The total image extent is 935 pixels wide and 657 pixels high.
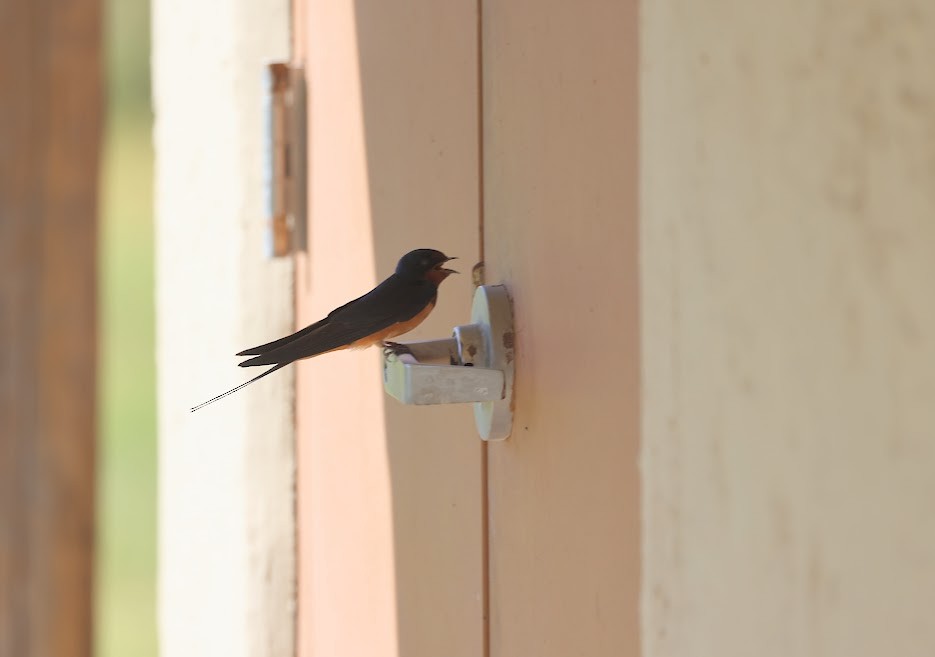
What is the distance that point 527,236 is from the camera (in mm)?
1143

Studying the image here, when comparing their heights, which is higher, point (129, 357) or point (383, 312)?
point (383, 312)

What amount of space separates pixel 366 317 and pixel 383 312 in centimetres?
2

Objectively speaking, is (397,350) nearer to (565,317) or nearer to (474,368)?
(474,368)

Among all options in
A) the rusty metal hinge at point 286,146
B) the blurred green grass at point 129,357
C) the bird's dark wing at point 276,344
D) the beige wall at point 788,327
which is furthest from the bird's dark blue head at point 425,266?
the blurred green grass at point 129,357

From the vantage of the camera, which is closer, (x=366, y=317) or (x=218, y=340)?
(x=366, y=317)

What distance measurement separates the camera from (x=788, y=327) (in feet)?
1.84

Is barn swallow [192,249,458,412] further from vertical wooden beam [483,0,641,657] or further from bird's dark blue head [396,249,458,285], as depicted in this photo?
vertical wooden beam [483,0,641,657]

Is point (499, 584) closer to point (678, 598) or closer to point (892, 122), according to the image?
point (678, 598)

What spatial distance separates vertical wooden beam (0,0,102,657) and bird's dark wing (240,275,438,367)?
3.70 feet

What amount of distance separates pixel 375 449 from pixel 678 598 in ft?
3.33

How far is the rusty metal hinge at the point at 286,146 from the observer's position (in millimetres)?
2260

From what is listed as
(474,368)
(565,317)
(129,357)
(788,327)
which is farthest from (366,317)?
(129,357)

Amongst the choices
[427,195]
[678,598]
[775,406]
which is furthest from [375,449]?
[775,406]

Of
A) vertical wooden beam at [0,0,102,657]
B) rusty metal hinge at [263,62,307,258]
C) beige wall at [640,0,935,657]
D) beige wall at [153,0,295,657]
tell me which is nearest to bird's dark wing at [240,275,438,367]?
beige wall at [640,0,935,657]
